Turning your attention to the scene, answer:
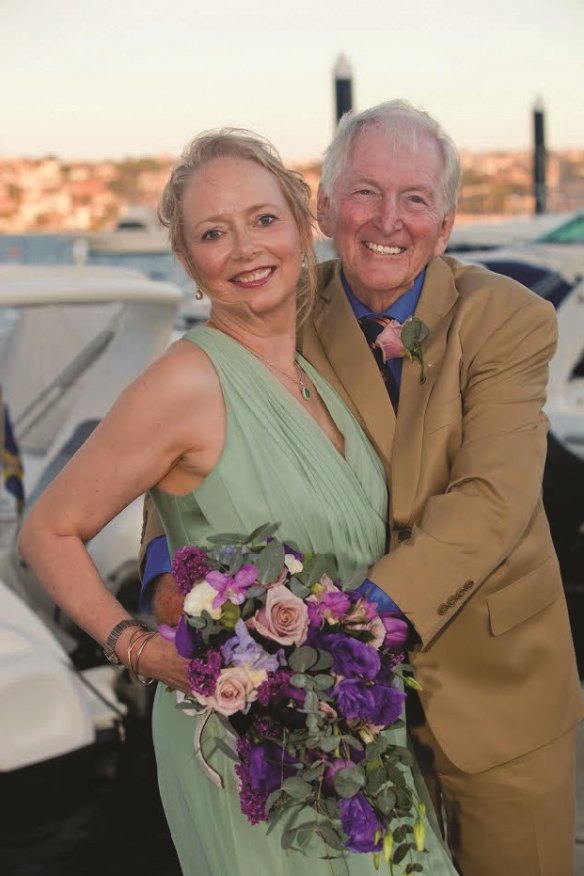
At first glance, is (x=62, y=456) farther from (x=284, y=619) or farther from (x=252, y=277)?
(x=284, y=619)

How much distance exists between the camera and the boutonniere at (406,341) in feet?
8.43

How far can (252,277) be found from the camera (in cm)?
239

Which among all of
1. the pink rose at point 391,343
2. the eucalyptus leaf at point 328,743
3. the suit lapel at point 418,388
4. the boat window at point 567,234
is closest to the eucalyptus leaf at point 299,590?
the eucalyptus leaf at point 328,743

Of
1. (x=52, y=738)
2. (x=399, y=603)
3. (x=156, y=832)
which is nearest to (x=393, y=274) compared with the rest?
(x=399, y=603)

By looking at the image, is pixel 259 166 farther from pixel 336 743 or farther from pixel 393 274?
pixel 336 743

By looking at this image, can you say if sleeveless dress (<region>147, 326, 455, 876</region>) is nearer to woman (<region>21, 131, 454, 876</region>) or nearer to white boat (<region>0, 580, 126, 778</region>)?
woman (<region>21, 131, 454, 876</region>)

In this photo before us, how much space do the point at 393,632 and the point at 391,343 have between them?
25.9 inches

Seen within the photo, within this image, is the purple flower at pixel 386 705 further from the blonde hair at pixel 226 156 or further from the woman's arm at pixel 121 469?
the blonde hair at pixel 226 156

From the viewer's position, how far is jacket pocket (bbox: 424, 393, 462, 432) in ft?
8.23

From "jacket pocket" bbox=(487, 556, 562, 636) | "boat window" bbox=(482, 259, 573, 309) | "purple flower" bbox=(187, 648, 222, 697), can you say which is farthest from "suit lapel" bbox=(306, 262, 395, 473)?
"boat window" bbox=(482, 259, 573, 309)

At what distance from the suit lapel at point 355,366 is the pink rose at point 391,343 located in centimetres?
3

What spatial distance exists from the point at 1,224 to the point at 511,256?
9368cm

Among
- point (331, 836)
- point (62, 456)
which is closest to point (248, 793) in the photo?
point (331, 836)

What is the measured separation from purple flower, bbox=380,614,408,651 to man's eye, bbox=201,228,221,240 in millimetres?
748
